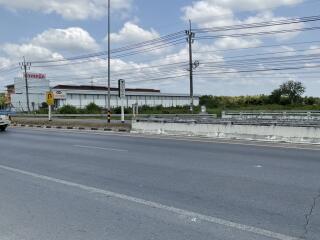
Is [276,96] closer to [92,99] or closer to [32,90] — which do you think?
[92,99]

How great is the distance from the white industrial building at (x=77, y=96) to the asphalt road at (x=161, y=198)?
87.8 meters

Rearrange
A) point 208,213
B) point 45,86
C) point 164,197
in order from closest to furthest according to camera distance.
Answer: point 208,213, point 164,197, point 45,86

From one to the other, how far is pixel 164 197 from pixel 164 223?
1556 mm

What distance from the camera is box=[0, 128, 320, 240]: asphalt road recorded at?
5.47m

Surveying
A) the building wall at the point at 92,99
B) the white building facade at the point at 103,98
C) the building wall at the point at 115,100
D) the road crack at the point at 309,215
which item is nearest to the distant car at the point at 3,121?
the road crack at the point at 309,215

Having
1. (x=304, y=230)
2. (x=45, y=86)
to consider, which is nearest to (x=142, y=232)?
(x=304, y=230)

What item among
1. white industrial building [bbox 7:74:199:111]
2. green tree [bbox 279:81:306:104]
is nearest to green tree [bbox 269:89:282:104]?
green tree [bbox 279:81:306:104]

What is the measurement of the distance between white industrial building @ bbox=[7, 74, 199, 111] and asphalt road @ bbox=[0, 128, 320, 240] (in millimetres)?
87825

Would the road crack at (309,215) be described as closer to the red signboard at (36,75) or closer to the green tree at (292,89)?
the green tree at (292,89)

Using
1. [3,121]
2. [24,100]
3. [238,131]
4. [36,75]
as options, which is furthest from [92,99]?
[238,131]

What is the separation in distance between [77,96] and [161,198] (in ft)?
321

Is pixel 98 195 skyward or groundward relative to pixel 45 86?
groundward

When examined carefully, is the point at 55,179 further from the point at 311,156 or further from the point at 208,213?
the point at 311,156

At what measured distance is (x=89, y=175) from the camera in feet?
32.0
